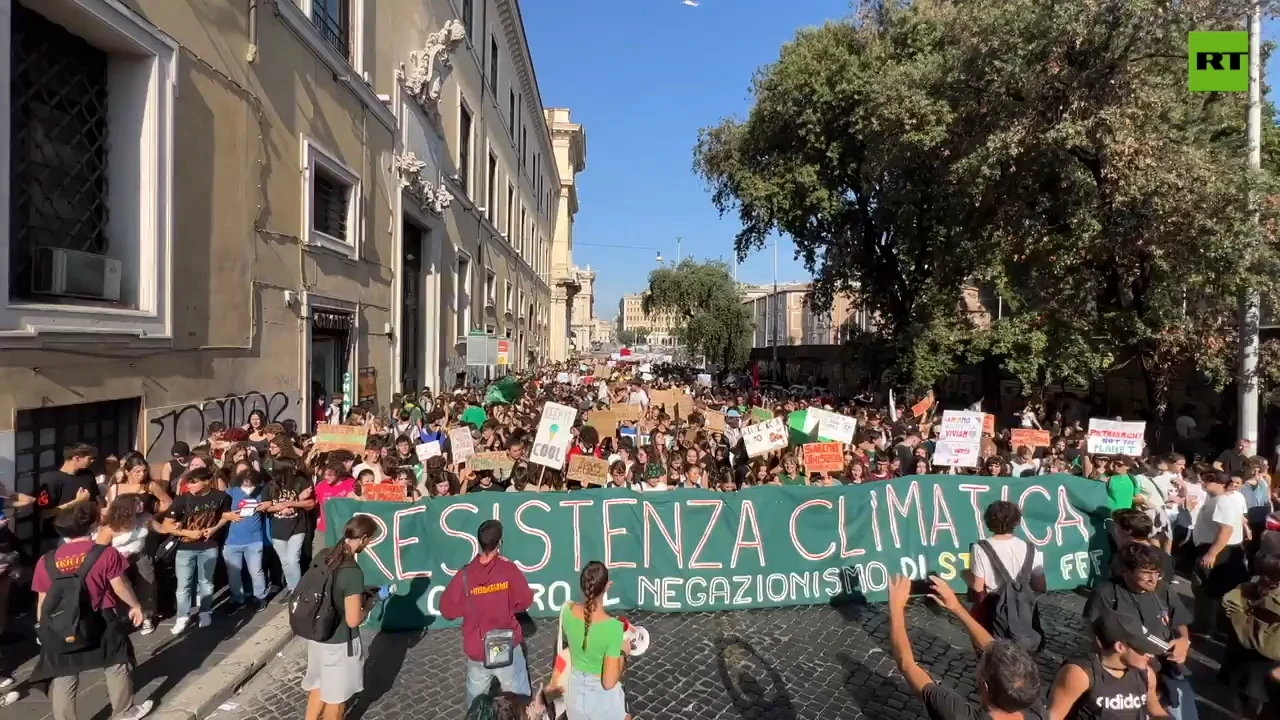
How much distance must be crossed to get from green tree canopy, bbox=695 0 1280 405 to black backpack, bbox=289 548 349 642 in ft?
38.9

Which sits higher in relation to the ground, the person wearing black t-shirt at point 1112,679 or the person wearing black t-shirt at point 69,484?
the person wearing black t-shirt at point 69,484

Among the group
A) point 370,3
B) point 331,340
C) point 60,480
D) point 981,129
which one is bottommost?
point 60,480

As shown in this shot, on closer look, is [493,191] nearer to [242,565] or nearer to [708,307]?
[708,307]

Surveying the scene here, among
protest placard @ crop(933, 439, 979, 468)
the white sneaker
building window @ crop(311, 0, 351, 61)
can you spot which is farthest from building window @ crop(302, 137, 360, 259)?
protest placard @ crop(933, 439, 979, 468)

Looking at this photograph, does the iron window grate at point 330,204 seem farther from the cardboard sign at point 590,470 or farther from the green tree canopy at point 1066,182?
the green tree canopy at point 1066,182

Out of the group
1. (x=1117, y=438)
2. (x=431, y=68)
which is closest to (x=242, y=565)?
(x=1117, y=438)

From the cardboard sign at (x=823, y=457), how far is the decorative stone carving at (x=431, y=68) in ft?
44.6

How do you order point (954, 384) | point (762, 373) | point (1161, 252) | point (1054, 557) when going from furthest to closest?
point (762, 373) → point (954, 384) → point (1161, 252) → point (1054, 557)

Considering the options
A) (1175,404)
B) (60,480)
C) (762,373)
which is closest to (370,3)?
(60,480)

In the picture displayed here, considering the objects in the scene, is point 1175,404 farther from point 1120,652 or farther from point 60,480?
point 60,480

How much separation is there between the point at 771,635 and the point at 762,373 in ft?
139

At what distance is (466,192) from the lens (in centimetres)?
2520

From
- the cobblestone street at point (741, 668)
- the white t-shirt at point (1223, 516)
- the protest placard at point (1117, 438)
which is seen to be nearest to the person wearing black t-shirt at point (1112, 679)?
the cobblestone street at point (741, 668)

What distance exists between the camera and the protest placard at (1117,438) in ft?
30.4
